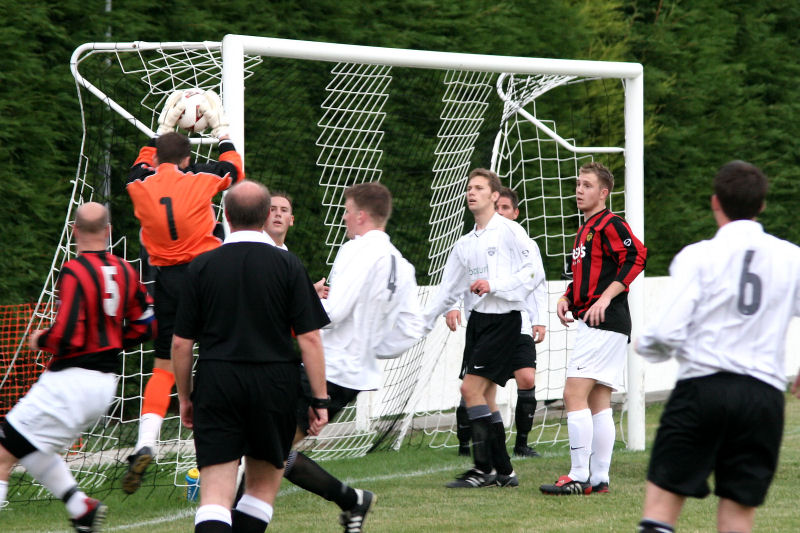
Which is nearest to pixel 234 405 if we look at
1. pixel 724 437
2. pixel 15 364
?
pixel 724 437

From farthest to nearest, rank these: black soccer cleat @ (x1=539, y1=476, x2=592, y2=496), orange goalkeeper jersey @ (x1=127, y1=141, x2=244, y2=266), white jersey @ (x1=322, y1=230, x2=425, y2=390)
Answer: black soccer cleat @ (x1=539, y1=476, x2=592, y2=496)
orange goalkeeper jersey @ (x1=127, y1=141, x2=244, y2=266)
white jersey @ (x1=322, y1=230, x2=425, y2=390)

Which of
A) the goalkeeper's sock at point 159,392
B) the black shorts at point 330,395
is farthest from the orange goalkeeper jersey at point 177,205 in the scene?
the black shorts at point 330,395

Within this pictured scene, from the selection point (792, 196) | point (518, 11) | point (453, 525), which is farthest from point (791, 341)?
point (453, 525)

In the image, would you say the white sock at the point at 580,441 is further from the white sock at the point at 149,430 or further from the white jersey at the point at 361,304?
the white sock at the point at 149,430

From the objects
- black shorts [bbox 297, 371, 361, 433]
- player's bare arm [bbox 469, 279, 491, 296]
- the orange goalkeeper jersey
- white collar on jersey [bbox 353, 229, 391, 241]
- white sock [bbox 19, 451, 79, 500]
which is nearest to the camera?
white sock [bbox 19, 451, 79, 500]

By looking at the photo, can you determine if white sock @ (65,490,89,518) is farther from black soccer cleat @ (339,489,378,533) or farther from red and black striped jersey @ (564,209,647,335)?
red and black striped jersey @ (564,209,647,335)

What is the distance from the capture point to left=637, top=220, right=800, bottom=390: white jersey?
12.3 feet

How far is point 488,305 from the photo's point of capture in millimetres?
7000

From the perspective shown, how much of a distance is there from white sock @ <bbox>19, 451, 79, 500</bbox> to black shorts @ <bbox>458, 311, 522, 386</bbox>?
9.28ft

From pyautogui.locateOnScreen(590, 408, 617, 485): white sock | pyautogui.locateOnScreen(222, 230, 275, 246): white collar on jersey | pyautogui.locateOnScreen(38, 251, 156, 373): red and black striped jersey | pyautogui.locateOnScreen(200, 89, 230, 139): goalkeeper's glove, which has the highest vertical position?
pyautogui.locateOnScreen(200, 89, 230, 139): goalkeeper's glove

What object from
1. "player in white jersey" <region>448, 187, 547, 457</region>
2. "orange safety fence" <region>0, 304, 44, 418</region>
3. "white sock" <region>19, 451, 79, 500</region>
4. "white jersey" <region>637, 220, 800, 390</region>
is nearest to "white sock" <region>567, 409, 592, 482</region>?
"player in white jersey" <region>448, 187, 547, 457</region>

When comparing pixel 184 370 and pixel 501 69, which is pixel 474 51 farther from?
pixel 184 370

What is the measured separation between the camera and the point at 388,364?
31.4 feet

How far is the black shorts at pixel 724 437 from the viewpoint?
12.2ft
